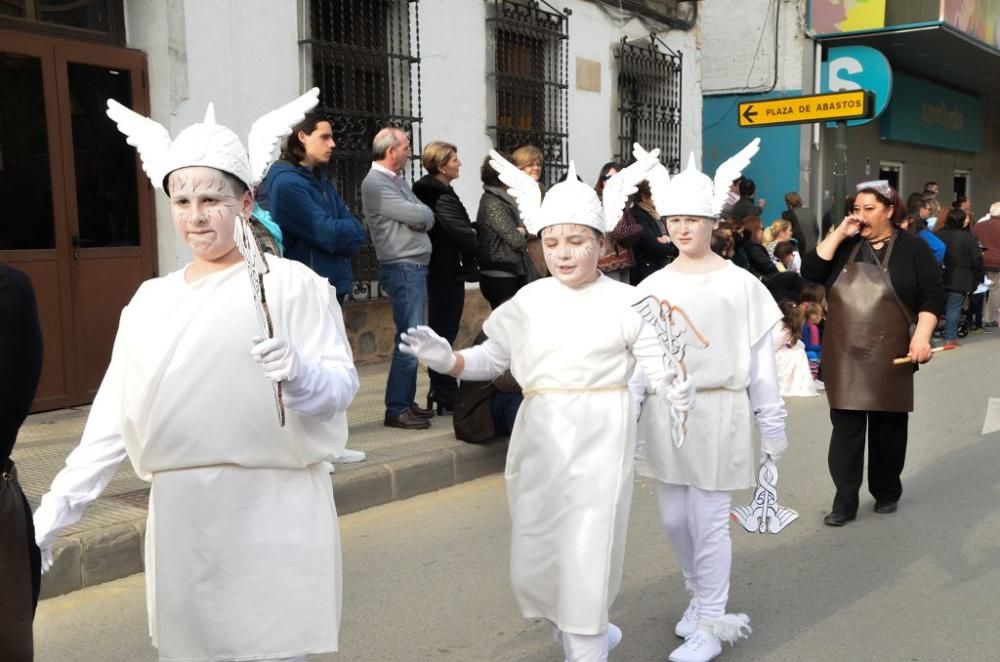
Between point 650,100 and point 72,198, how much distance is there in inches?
332

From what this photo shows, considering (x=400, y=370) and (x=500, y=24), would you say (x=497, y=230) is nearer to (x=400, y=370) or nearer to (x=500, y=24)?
(x=400, y=370)

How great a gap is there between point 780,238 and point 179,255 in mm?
7329

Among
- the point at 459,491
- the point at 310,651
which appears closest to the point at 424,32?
the point at 459,491

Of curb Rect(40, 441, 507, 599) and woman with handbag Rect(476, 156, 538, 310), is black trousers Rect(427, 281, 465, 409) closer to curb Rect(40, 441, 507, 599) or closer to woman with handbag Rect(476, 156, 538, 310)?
woman with handbag Rect(476, 156, 538, 310)

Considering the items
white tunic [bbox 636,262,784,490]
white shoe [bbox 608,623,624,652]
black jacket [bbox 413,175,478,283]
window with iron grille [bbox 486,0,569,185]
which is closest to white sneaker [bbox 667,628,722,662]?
white shoe [bbox 608,623,624,652]

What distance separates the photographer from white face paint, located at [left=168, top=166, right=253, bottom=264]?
254 cm

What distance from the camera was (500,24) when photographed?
10984 mm

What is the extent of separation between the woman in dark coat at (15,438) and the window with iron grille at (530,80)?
29.2ft

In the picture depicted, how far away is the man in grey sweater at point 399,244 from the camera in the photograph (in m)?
6.88

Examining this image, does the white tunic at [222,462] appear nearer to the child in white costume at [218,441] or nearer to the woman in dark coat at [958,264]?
the child in white costume at [218,441]

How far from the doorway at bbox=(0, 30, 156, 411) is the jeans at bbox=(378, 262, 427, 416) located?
2072 millimetres

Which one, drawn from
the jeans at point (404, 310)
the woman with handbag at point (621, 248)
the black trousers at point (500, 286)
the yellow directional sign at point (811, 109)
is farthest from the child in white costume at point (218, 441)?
the yellow directional sign at point (811, 109)

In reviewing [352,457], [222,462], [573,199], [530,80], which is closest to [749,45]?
[530,80]

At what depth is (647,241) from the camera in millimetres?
8711
